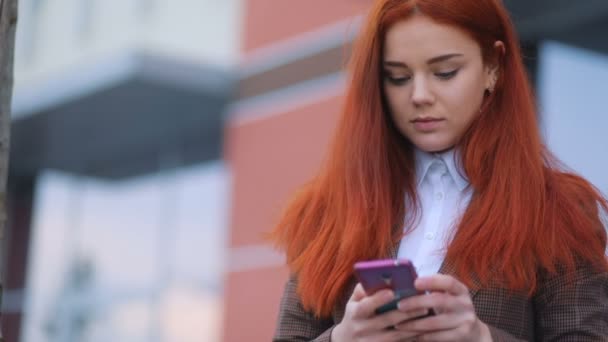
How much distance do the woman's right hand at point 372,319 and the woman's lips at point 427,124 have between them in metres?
0.36

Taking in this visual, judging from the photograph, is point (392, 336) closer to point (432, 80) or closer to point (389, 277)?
point (389, 277)

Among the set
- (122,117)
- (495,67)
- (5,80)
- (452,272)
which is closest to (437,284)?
(452,272)

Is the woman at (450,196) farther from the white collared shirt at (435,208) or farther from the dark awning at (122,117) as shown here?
the dark awning at (122,117)

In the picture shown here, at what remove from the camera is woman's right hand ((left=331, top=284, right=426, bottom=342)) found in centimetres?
139

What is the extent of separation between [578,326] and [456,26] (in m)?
0.51

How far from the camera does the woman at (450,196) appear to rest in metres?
1.59

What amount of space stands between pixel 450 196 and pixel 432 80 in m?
0.21

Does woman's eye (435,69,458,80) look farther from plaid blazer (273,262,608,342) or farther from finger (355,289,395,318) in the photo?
finger (355,289,395,318)

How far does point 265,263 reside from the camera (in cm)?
777

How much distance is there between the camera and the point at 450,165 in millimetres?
1725

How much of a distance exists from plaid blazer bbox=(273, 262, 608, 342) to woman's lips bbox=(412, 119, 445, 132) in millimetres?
229

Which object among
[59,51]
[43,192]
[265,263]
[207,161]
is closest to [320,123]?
[265,263]

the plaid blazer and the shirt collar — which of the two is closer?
the plaid blazer

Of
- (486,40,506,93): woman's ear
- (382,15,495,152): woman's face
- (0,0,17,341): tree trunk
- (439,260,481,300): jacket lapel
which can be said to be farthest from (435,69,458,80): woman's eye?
(0,0,17,341): tree trunk
